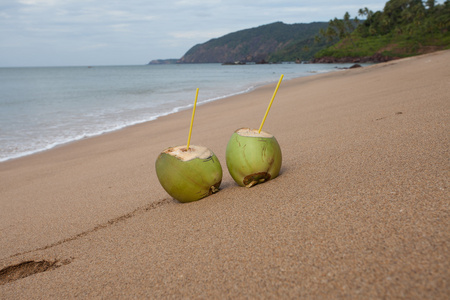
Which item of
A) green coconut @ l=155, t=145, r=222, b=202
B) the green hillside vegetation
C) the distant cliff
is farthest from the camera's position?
the distant cliff

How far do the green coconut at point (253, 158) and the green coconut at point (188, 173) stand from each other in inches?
5.8

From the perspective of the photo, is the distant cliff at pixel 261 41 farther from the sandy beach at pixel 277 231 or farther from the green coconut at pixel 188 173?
the green coconut at pixel 188 173

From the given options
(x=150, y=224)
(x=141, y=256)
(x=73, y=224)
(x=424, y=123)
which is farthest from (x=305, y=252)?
(x=424, y=123)

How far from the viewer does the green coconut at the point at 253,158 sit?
93.9 inches

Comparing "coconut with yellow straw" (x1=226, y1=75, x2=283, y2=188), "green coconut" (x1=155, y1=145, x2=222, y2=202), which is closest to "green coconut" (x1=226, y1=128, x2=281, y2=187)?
"coconut with yellow straw" (x1=226, y1=75, x2=283, y2=188)

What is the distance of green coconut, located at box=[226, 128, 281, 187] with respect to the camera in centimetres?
238

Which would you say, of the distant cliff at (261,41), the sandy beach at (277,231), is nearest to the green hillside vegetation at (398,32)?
the sandy beach at (277,231)

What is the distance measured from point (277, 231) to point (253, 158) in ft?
2.57

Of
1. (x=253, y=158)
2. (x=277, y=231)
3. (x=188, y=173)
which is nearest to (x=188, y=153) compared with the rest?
(x=188, y=173)

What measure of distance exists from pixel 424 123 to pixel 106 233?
2.81 metres

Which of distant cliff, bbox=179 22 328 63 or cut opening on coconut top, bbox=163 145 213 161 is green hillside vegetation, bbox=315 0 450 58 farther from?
distant cliff, bbox=179 22 328 63

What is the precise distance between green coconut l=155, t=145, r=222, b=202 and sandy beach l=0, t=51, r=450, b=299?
0.09 meters

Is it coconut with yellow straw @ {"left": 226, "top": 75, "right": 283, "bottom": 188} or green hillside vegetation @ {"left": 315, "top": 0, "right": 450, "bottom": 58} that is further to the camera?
green hillside vegetation @ {"left": 315, "top": 0, "right": 450, "bottom": 58}

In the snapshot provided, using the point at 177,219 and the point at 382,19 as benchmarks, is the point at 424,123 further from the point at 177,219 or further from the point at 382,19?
the point at 382,19
